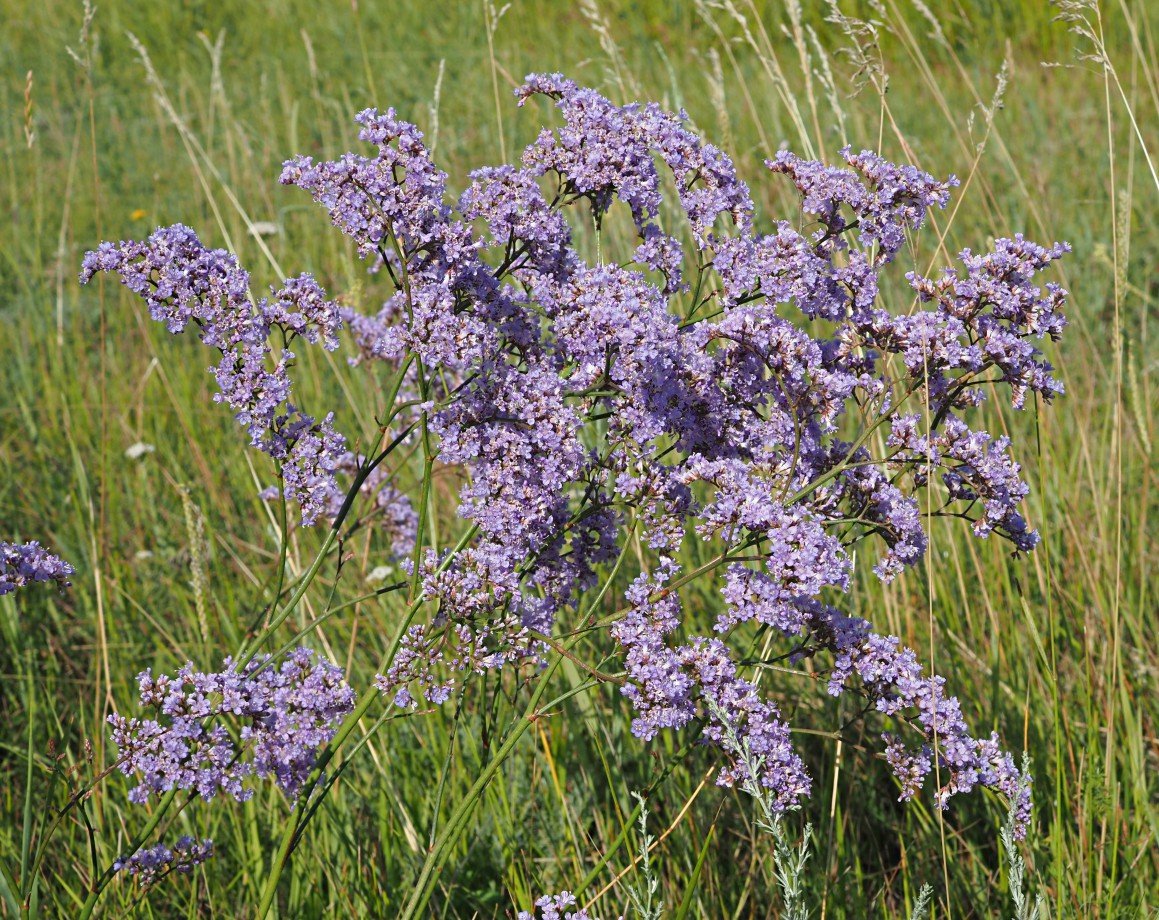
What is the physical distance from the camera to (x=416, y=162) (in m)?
1.69

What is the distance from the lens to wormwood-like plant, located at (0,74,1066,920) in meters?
1.66

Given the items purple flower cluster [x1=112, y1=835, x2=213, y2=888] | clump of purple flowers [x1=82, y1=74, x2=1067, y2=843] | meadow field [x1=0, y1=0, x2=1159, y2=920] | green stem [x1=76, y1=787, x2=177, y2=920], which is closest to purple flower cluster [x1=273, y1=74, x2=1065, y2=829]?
clump of purple flowers [x1=82, y1=74, x2=1067, y2=843]

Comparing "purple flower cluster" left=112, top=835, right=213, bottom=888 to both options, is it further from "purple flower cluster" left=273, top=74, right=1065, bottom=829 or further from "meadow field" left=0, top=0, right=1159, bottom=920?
"purple flower cluster" left=273, top=74, right=1065, bottom=829

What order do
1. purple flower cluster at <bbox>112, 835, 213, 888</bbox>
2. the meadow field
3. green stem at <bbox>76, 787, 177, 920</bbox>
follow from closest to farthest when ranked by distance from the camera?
green stem at <bbox>76, 787, 177, 920</bbox>, purple flower cluster at <bbox>112, 835, 213, 888</bbox>, the meadow field

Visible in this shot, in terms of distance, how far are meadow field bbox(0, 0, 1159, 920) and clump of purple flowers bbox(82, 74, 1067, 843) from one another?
13cm

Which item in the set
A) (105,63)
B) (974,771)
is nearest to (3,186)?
(105,63)

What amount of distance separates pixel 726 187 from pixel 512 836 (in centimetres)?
150

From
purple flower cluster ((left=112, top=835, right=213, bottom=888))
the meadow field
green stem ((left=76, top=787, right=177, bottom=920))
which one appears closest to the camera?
green stem ((left=76, top=787, right=177, bottom=920))

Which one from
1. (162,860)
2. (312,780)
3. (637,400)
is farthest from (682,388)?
(162,860)

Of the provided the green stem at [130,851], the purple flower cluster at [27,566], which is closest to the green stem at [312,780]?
the green stem at [130,851]

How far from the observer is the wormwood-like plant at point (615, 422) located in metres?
1.66

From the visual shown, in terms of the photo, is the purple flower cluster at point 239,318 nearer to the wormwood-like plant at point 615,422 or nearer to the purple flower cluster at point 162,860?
the wormwood-like plant at point 615,422

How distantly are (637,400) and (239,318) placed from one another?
25.3 inches

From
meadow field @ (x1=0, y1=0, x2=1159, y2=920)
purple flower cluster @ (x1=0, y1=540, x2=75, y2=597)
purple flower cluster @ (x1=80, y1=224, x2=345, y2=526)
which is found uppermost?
purple flower cluster @ (x1=80, y1=224, x2=345, y2=526)
